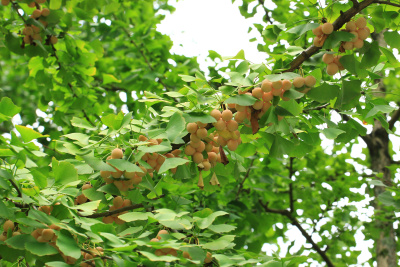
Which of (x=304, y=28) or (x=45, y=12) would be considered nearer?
(x=304, y=28)

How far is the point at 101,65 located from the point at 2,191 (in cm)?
249

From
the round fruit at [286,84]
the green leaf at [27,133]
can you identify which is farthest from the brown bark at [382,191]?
the green leaf at [27,133]

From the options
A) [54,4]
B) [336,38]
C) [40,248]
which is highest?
[54,4]

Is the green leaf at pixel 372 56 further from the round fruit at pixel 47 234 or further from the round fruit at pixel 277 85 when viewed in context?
the round fruit at pixel 47 234

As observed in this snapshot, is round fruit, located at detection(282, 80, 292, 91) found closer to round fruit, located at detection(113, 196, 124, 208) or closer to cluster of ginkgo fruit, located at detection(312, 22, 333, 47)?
cluster of ginkgo fruit, located at detection(312, 22, 333, 47)

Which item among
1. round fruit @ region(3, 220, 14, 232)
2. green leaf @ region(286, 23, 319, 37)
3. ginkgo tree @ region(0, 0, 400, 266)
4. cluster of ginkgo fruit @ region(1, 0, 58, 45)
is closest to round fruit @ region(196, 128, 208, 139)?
ginkgo tree @ region(0, 0, 400, 266)

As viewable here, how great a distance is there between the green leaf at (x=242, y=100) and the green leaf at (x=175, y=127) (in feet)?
0.54

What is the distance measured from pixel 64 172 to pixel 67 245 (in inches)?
13.0

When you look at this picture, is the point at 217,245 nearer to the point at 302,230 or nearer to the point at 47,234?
the point at 47,234

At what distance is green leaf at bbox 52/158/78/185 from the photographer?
1.37 metres

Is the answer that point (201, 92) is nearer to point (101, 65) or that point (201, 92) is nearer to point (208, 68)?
point (208, 68)

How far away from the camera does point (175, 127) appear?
1.34m

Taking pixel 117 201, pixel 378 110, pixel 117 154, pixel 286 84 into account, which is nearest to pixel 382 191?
pixel 378 110

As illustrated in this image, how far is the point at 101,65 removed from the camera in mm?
3641
